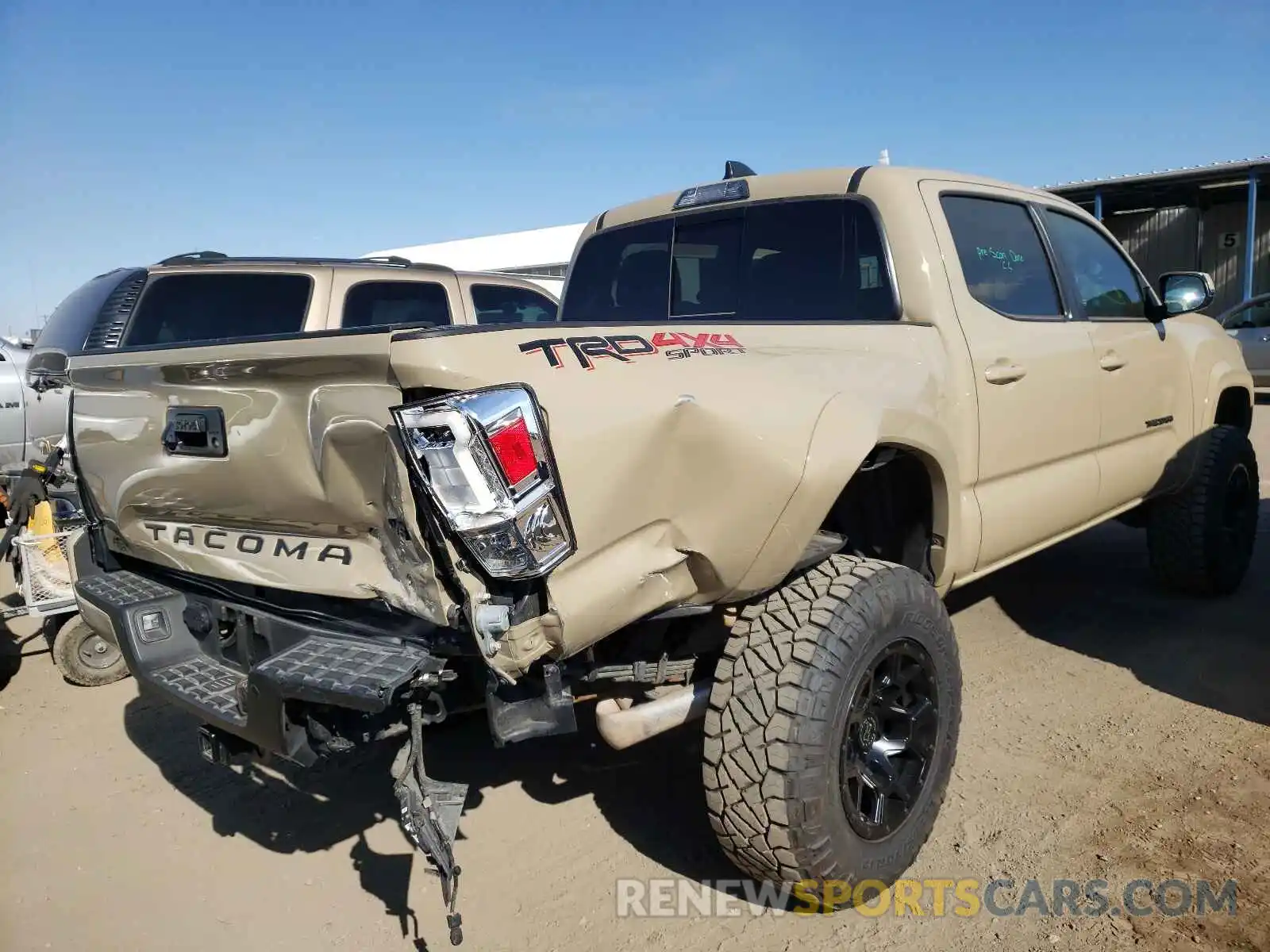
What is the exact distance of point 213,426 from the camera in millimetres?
2361

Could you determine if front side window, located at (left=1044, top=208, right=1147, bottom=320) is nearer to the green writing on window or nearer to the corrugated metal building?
the green writing on window

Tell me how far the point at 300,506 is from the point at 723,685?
1.17 metres

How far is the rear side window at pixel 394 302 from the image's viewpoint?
6.47 metres

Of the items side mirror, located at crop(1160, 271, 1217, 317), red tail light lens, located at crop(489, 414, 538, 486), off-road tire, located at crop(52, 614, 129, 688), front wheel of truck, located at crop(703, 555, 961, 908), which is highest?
side mirror, located at crop(1160, 271, 1217, 317)

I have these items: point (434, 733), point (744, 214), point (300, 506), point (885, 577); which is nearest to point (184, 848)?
point (434, 733)

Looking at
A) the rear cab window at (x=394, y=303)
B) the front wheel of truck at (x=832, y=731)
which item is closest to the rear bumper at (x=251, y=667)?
the front wheel of truck at (x=832, y=731)

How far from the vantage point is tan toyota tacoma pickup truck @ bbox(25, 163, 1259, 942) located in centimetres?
195

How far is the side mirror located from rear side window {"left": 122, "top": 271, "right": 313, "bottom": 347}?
5.09 metres

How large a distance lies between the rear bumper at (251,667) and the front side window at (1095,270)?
3241 millimetres

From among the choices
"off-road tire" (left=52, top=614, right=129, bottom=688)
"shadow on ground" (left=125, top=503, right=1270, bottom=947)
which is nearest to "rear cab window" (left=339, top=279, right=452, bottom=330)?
"off-road tire" (left=52, top=614, right=129, bottom=688)

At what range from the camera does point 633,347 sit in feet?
7.30

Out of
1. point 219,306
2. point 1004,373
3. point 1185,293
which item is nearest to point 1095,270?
point 1185,293

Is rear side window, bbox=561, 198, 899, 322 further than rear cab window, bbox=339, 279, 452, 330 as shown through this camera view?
No

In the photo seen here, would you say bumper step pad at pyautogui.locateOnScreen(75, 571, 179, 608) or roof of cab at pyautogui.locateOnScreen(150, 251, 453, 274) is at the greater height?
roof of cab at pyautogui.locateOnScreen(150, 251, 453, 274)
